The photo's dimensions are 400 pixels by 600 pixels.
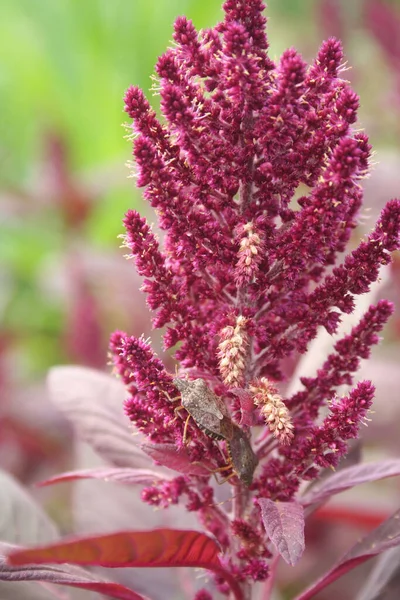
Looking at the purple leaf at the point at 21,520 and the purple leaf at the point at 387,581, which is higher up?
the purple leaf at the point at 21,520

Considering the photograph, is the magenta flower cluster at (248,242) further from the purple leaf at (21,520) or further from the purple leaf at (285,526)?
the purple leaf at (21,520)

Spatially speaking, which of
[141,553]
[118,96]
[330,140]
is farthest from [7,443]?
[118,96]

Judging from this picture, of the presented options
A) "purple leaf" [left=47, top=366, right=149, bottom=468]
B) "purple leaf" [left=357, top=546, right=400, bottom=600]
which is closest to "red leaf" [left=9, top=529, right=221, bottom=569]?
"purple leaf" [left=47, top=366, right=149, bottom=468]

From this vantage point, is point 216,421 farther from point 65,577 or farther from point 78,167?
point 78,167

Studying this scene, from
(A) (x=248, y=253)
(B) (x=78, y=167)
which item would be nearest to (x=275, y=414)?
(A) (x=248, y=253)

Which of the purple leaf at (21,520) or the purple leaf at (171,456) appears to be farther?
the purple leaf at (21,520)

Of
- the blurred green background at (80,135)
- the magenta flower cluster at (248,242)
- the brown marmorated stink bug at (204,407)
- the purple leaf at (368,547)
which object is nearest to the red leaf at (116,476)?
the magenta flower cluster at (248,242)

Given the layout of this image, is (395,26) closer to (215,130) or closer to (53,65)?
(215,130)
